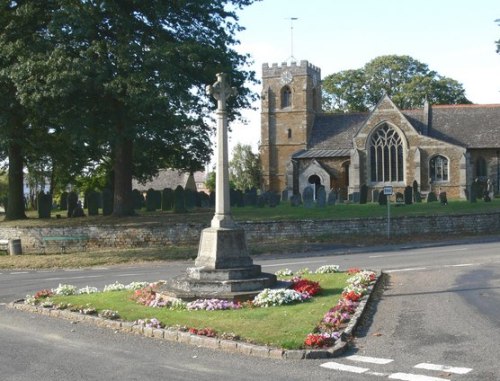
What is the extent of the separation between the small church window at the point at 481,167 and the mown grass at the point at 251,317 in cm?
4356

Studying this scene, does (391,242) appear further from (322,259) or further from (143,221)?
(143,221)

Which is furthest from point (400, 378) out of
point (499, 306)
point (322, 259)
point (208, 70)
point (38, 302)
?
point (208, 70)

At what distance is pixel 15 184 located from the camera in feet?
112

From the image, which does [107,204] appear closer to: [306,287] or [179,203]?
[179,203]

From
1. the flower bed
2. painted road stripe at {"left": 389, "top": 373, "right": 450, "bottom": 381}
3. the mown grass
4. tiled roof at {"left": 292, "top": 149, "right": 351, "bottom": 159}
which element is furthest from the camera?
tiled roof at {"left": 292, "top": 149, "right": 351, "bottom": 159}

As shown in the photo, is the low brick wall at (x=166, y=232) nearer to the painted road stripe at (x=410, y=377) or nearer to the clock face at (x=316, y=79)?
the painted road stripe at (x=410, y=377)

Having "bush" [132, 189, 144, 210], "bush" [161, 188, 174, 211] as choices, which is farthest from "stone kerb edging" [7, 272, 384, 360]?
"bush" [132, 189, 144, 210]

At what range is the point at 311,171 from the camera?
55750 mm

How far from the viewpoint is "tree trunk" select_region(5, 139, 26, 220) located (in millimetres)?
34125

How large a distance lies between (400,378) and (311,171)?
4840 centimetres

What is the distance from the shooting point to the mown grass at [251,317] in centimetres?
971

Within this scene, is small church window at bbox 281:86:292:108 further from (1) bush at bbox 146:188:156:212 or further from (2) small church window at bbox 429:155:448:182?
(1) bush at bbox 146:188:156:212

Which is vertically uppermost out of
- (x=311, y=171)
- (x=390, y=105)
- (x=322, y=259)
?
(x=390, y=105)

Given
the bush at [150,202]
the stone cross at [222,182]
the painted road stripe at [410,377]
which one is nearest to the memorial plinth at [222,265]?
the stone cross at [222,182]
